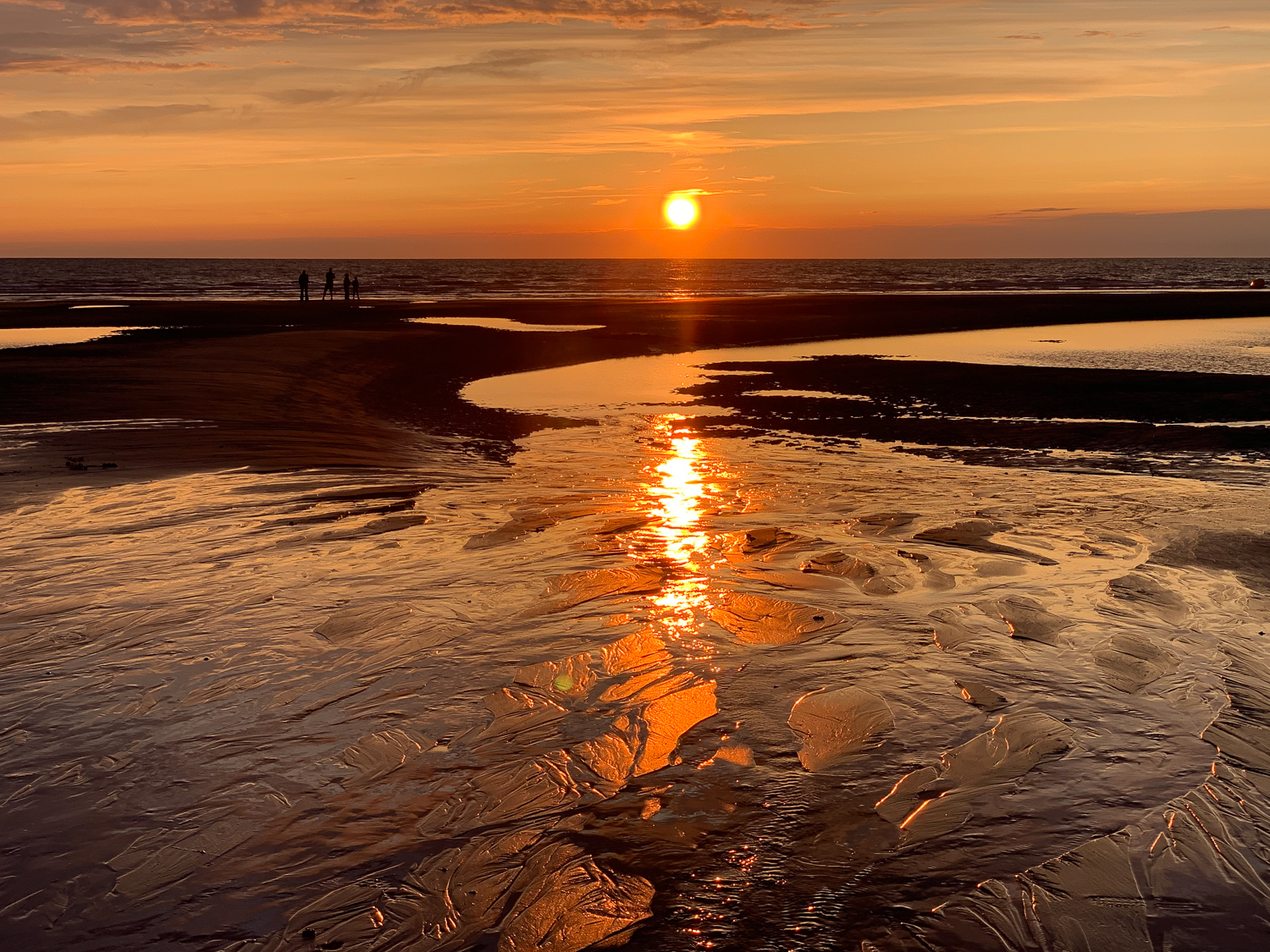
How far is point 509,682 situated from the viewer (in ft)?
21.8

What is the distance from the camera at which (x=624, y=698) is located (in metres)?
6.41

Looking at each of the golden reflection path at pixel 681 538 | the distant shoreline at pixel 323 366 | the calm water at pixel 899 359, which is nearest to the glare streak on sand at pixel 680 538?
the golden reflection path at pixel 681 538

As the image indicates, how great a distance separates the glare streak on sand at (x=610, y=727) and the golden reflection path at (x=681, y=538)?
0.07 m

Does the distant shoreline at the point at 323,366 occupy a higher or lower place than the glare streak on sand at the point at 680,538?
higher

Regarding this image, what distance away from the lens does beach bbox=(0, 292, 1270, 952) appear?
14.3ft

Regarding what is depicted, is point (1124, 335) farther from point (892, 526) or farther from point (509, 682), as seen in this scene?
point (509, 682)

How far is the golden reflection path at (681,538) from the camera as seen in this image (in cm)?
803

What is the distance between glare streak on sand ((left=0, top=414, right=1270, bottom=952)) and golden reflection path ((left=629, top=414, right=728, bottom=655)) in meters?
0.07

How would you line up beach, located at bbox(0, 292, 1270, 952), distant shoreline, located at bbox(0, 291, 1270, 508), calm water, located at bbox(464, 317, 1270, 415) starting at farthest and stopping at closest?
calm water, located at bbox(464, 317, 1270, 415) < distant shoreline, located at bbox(0, 291, 1270, 508) < beach, located at bbox(0, 292, 1270, 952)

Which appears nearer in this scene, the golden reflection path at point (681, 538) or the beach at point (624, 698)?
the beach at point (624, 698)

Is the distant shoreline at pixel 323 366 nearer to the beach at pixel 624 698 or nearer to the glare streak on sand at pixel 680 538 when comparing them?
the beach at pixel 624 698

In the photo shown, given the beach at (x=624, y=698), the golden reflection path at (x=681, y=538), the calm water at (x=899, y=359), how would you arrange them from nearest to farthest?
the beach at (x=624, y=698), the golden reflection path at (x=681, y=538), the calm water at (x=899, y=359)

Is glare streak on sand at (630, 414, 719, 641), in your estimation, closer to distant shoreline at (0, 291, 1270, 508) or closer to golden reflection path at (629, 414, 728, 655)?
golden reflection path at (629, 414, 728, 655)

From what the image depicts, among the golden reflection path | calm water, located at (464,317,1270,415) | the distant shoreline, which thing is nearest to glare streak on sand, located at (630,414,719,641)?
the golden reflection path
